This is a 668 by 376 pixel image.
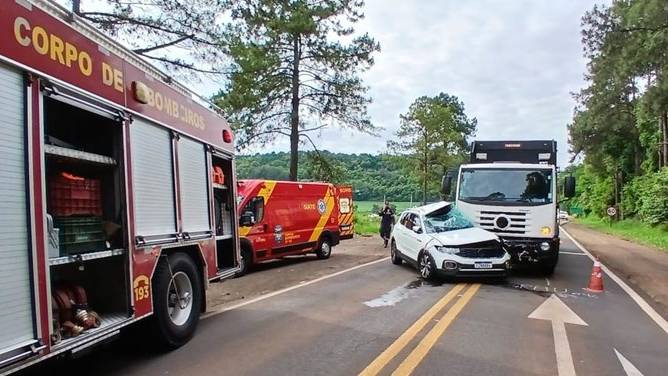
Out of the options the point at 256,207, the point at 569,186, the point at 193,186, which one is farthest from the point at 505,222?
the point at 193,186

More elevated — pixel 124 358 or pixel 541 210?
pixel 541 210

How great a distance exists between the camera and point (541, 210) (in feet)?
A: 41.0

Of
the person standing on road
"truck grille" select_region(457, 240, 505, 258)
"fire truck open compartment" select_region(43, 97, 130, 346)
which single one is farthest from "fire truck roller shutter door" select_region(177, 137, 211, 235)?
the person standing on road

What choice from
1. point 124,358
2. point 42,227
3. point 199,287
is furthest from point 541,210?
point 42,227

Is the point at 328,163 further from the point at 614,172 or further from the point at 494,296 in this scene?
the point at 614,172

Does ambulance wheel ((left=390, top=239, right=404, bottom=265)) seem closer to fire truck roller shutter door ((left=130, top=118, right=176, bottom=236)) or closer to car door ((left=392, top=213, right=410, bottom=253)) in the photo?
car door ((left=392, top=213, right=410, bottom=253))

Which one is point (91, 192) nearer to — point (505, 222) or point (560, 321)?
point (560, 321)

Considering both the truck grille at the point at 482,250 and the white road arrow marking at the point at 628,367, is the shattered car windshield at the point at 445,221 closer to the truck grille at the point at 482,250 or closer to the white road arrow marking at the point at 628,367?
the truck grille at the point at 482,250

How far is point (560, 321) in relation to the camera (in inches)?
305

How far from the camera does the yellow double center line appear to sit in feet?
17.6

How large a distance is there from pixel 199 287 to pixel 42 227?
10.6 ft

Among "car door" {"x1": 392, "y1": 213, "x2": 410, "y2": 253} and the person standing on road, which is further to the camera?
the person standing on road

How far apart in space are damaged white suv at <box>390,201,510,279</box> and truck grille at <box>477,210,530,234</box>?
0.45 metres

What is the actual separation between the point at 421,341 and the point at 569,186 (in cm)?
815
